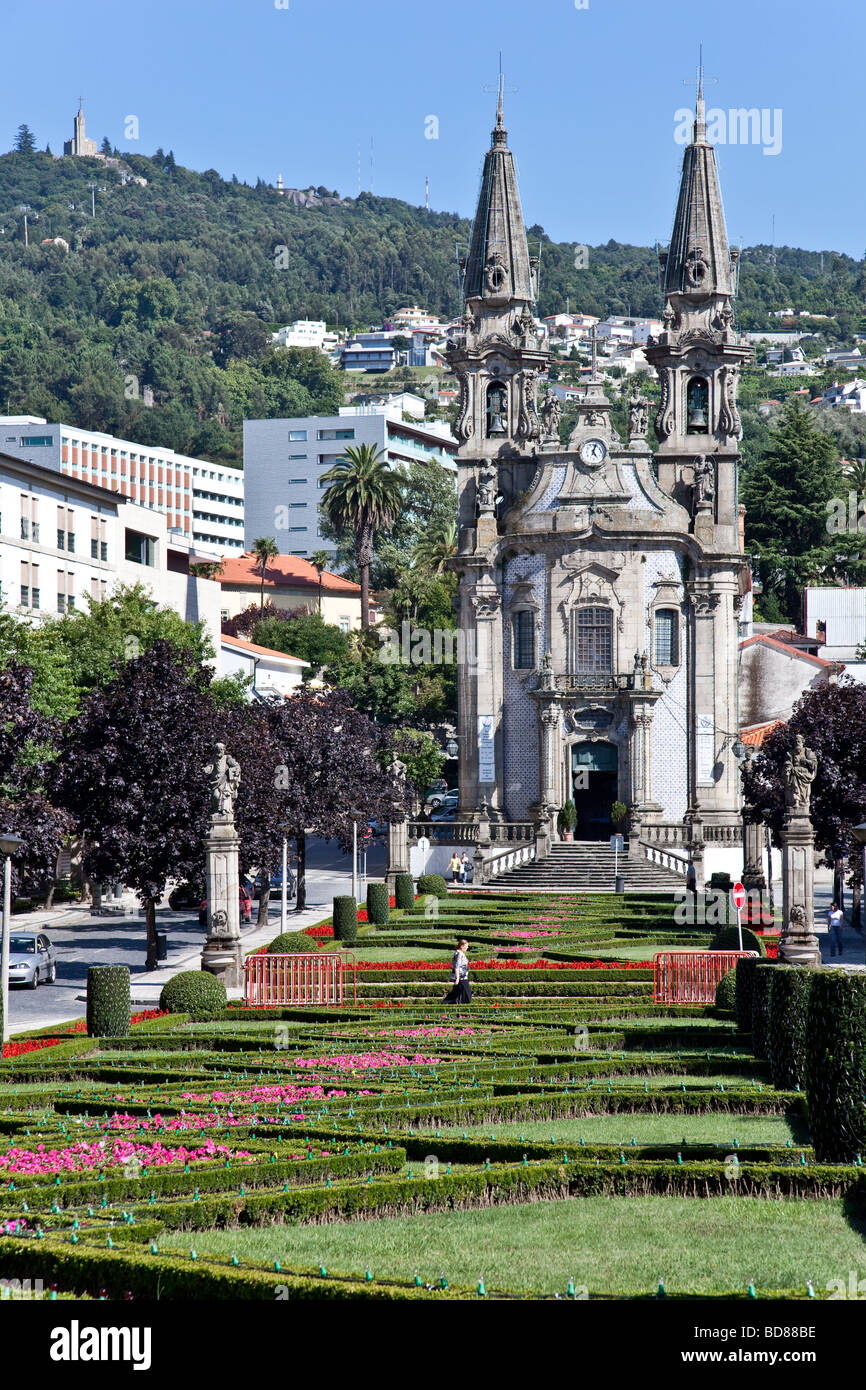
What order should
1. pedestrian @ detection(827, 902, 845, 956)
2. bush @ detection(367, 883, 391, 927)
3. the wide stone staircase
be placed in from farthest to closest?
1. the wide stone staircase
2. bush @ detection(367, 883, 391, 927)
3. pedestrian @ detection(827, 902, 845, 956)

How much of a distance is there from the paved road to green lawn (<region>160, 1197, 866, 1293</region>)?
20350 millimetres

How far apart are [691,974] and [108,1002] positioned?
12.5 m

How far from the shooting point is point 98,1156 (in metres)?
19.2

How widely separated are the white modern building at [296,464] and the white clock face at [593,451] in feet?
279

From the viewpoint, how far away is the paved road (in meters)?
39.8

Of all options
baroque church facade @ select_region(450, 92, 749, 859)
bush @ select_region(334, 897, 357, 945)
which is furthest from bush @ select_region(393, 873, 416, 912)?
baroque church facade @ select_region(450, 92, 749, 859)

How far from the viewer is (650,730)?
76.2 m

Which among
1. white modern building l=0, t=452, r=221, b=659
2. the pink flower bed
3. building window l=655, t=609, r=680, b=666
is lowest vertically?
the pink flower bed

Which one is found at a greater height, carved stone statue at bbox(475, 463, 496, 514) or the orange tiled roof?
the orange tiled roof

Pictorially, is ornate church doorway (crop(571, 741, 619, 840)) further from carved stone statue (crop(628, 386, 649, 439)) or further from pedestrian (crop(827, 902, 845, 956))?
pedestrian (crop(827, 902, 845, 956))

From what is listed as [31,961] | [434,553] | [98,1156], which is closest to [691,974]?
[31,961]

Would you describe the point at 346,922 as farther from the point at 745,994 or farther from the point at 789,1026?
the point at 789,1026

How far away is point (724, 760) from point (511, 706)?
9.50 metres

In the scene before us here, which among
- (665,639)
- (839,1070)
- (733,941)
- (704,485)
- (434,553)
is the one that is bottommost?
(733,941)
